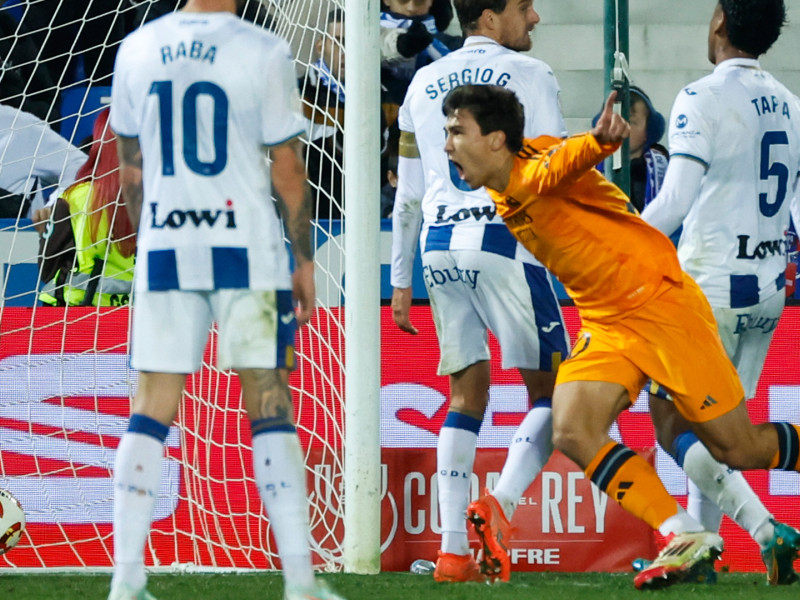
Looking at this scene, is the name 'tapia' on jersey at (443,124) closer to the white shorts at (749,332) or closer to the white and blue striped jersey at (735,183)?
the white and blue striped jersey at (735,183)

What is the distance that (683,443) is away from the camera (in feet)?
14.3

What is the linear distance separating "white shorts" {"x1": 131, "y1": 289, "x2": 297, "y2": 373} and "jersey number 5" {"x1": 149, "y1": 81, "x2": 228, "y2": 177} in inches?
11.6

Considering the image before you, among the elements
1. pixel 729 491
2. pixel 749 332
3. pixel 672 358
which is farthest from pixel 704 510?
pixel 672 358

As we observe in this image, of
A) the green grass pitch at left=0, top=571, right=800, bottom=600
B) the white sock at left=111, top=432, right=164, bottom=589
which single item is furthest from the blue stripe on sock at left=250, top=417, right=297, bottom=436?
the green grass pitch at left=0, top=571, right=800, bottom=600

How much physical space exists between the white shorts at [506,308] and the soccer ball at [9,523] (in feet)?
4.83

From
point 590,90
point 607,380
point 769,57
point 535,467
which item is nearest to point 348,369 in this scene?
point 535,467

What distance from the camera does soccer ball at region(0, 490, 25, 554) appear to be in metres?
4.36

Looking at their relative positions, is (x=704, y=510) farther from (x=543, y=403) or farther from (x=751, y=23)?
(x=751, y=23)

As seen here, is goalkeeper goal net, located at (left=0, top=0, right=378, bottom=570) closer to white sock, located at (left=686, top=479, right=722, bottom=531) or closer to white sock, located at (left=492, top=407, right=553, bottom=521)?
white sock, located at (left=492, top=407, right=553, bottom=521)

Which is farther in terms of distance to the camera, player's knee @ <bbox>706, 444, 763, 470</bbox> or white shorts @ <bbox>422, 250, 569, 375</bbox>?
white shorts @ <bbox>422, 250, 569, 375</bbox>

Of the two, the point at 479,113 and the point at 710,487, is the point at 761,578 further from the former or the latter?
the point at 479,113

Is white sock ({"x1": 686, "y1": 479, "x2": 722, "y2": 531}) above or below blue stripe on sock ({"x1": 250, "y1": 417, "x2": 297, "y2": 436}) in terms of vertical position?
below

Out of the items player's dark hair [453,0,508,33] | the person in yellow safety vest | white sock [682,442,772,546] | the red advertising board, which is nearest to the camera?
white sock [682,442,772,546]

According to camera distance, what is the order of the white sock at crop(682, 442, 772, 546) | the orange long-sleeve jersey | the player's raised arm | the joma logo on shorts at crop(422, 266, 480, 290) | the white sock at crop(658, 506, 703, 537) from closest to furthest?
the player's raised arm → the white sock at crop(658, 506, 703, 537) → the orange long-sleeve jersey → the white sock at crop(682, 442, 772, 546) → the joma logo on shorts at crop(422, 266, 480, 290)
